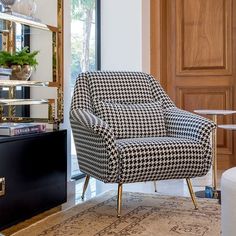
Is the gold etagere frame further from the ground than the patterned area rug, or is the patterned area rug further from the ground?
the gold etagere frame

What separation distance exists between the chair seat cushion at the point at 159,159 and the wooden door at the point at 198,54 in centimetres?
186

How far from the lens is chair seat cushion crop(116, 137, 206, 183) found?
2.64 metres

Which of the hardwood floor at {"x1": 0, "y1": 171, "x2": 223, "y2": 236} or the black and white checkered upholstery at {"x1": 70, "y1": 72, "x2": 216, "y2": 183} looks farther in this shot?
the hardwood floor at {"x1": 0, "y1": 171, "x2": 223, "y2": 236}

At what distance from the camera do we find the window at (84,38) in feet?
13.9

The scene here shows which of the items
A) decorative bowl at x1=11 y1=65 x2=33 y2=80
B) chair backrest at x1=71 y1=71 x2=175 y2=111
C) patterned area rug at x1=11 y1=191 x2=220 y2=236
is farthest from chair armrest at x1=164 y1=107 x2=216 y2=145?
decorative bowl at x1=11 y1=65 x2=33 y2=80

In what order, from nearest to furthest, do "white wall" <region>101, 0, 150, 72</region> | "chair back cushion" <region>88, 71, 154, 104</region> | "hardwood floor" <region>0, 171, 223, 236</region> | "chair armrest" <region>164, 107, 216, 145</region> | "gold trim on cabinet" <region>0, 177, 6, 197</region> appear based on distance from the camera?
"gold trim on cabinet" <region>0, 177, 6, 197</region> < "chair armrest" <region>164, 107, 216, 145</region> < "chair back cushion" <region>88, 71, 154, 104</region> < "hardwood floor" <region>0, 171, 223, 236</region> < "white wall" <region>101, 0, 150, 72</region>

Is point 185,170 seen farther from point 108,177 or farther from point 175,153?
point 108,177

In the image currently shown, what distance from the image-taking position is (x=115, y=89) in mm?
3275

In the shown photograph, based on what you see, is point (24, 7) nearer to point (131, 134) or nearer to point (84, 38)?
point (131, 134)

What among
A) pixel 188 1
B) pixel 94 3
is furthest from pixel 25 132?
pixel 188 1

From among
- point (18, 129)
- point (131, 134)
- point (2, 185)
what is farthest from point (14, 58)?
point (131, 134)

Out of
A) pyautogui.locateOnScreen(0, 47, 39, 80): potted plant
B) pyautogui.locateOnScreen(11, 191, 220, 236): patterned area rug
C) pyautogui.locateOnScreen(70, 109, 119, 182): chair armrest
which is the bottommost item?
pyautogui.locateOnScreen(11, 191, 220, 236): patterned area rug

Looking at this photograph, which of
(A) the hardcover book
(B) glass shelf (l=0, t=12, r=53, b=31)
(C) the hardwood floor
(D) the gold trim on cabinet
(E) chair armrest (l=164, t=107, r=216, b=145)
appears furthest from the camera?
(C) the hardwood floor

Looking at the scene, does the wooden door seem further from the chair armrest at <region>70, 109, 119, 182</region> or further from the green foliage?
the green foliage
